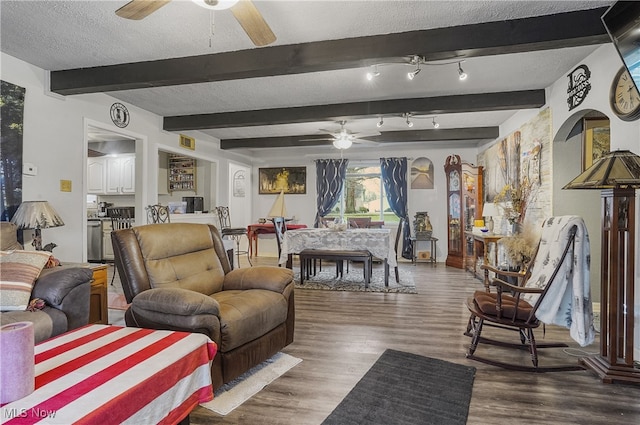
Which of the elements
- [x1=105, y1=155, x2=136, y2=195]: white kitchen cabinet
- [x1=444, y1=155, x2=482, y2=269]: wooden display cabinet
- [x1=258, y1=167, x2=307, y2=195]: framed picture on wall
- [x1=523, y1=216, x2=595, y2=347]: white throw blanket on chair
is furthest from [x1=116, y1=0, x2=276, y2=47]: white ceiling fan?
[x1=258, y1=167, x2=307, y2=195]: framed picture on wall

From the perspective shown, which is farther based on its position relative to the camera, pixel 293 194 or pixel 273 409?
pixel 293 194

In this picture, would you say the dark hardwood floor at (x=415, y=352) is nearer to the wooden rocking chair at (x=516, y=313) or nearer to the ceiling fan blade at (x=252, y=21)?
the wooden rocking chair at (x=516, y=313)

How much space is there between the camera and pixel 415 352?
268cm

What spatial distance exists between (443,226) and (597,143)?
4.02 meters

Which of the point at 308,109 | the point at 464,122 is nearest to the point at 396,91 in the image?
the point at 308,109

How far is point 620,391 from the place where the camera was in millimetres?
2137

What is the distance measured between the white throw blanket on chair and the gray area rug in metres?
2.20

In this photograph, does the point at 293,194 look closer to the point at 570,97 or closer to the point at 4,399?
the point at 570,97

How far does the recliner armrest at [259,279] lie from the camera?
2.66m

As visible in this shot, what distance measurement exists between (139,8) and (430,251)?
6789 millimetres

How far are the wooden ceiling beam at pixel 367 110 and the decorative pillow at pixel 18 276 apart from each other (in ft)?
10.8

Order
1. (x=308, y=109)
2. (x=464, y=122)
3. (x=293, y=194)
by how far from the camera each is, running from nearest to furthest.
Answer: (x=308, y=109) → (x=464, y=122) → (x=293, y=194)

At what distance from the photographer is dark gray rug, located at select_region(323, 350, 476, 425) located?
1.83m

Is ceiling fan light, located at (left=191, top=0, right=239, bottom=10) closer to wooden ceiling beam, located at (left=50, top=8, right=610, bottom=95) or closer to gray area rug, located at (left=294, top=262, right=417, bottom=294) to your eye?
wooden ceiling beam, located at (left=50, top=8, right=610, bottom=95)
